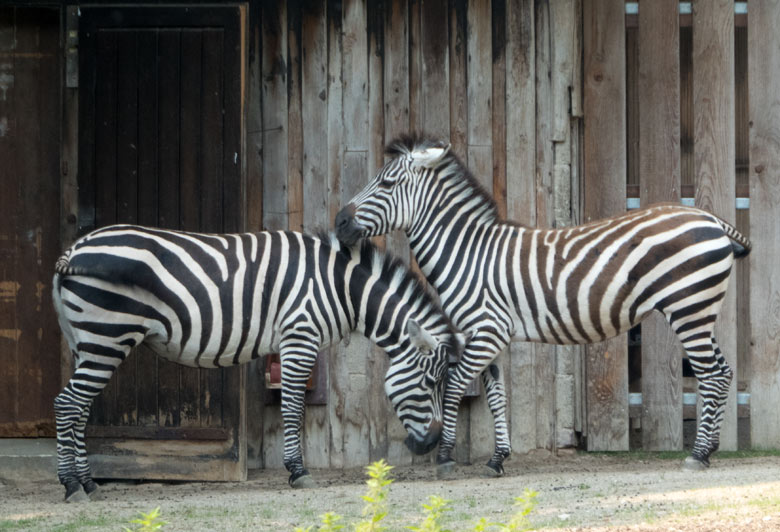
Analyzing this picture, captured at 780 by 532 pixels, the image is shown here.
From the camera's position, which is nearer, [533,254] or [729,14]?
[533,254]

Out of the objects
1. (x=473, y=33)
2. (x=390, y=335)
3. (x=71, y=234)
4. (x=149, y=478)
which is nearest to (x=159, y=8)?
(x=71, y=234)

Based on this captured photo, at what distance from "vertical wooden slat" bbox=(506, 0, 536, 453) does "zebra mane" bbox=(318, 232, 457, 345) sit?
106 centimetres

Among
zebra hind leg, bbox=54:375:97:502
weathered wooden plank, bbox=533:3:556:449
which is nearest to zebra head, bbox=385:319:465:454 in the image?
weathered wooden plank, bbox=533:3:556:449

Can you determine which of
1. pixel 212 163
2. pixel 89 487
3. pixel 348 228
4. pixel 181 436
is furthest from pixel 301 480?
pixel 212 163

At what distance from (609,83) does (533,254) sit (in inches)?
63.6

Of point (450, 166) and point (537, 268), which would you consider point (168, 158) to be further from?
point (537, 268)

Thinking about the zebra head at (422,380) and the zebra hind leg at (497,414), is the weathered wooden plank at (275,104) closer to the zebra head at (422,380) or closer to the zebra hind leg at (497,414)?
the zebra head at (422,380)

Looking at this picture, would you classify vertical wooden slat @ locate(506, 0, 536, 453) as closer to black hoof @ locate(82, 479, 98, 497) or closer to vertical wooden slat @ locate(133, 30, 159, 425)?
vertical wooden slat @ locate(133, 30, 159, 425)

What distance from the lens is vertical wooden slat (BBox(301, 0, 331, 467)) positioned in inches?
289

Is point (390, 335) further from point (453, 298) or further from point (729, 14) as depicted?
point (729, 14)

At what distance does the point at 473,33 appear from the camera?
24.1 feet

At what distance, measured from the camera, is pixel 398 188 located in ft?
22.3

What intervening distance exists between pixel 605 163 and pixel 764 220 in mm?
1187

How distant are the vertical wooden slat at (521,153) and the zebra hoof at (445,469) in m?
0.87
